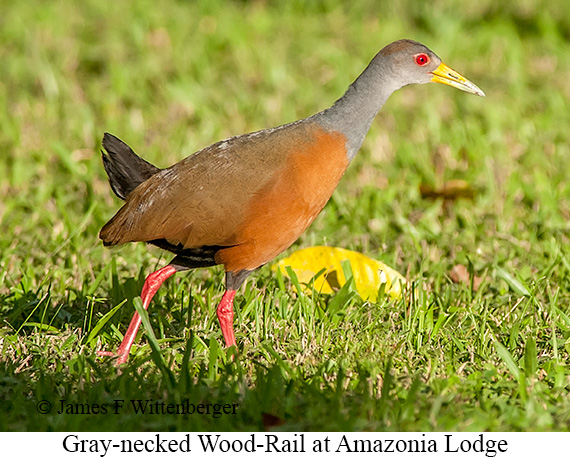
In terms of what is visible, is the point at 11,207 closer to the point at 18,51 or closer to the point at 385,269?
the point at 385,269

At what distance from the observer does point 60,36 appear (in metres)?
8.57

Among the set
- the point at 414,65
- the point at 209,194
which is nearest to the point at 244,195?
the point at 209,194

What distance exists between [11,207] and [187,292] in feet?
5.46

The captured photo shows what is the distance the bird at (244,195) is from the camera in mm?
3746

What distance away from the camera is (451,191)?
577 centimetres

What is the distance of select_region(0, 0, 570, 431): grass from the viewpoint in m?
3.40

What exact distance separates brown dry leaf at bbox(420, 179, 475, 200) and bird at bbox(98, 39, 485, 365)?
1841 millimetres

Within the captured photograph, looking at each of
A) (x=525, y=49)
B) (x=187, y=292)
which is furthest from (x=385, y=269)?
(x=525, y=49)

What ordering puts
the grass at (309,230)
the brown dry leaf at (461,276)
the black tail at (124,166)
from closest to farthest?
the grass at (309,230), the black tail at (124,166), the brown dry leaf at (461,276)

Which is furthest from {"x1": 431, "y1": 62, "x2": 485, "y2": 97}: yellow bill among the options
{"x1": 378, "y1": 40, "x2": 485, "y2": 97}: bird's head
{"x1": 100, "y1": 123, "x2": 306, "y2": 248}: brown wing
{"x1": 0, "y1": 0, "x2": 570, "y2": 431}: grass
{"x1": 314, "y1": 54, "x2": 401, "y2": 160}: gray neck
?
{"x1": 0, "y1": 0, "x2": 570, "y2": 431}: grass

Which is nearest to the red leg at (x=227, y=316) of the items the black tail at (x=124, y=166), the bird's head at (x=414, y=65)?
the black tail at (x=124, y=166)

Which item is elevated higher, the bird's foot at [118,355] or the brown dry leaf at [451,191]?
the brown dry leaf at [451,191]

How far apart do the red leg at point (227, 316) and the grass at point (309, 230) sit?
8 centimetres

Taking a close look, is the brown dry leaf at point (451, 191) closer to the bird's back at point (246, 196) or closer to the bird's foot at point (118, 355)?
the bird's back at point (246, 196)
